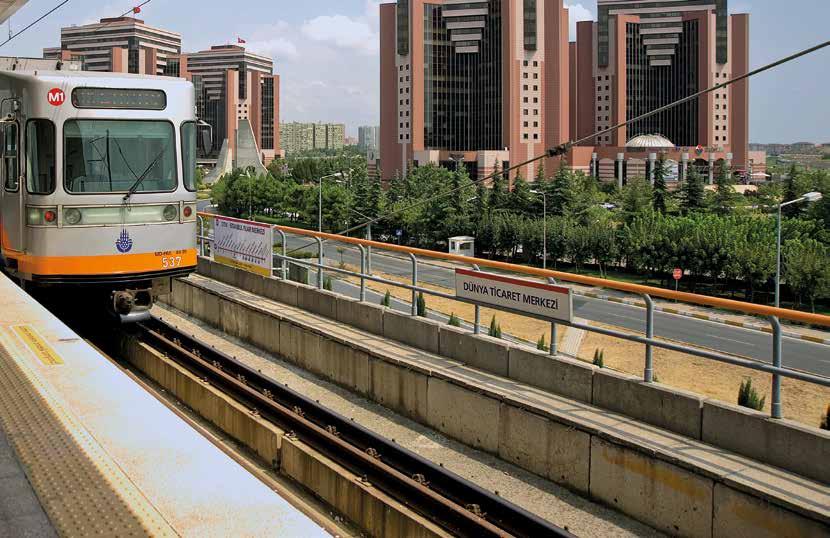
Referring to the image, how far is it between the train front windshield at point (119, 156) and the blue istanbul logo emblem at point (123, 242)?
0.61 m

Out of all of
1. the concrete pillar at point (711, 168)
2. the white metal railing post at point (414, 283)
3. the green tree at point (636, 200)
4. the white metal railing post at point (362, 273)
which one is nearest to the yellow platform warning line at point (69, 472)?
the white metal railing post at point (414, 283)

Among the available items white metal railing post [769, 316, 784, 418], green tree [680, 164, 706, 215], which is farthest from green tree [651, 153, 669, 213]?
white metal railing post [769, 316, 784, 418]

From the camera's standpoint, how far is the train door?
475 inches

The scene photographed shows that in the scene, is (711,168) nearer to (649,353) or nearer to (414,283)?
(414,283)

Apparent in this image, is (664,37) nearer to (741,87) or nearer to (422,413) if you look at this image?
(741,87)

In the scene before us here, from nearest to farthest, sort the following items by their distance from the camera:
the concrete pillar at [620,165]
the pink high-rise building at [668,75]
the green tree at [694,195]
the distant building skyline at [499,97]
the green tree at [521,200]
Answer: the green tree at [694,195], the green tree at [521,200], the distant building skyline at [499,97], the concrete pillar at [620,165], the pink high-rise building at [668,75]

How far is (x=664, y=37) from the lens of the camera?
167 meters

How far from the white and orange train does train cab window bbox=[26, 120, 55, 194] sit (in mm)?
13

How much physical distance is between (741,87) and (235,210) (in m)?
99.3

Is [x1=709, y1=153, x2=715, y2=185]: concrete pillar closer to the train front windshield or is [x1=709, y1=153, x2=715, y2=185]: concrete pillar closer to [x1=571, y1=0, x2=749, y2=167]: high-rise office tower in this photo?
[x1=571, y1=0, x2=749, y2=167]: high-rise office tower

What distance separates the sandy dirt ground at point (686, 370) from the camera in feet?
24.0

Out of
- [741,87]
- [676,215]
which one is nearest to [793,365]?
[676,215]

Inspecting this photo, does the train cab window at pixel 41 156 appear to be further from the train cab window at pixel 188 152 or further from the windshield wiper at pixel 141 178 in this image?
the train cab window at pixel 188 152

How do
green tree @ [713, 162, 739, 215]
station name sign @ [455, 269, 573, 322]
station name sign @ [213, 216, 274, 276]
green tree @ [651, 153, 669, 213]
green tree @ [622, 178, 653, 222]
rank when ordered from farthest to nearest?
green tree @ [622, 178, 653, 222] → green tree @ [651, 153, 669, 213] → green tree @ [713, 162, 739, 215] → station name sign @ [213, 216, 274, 276] → station name sign @ [455, 269, 573, 322]
